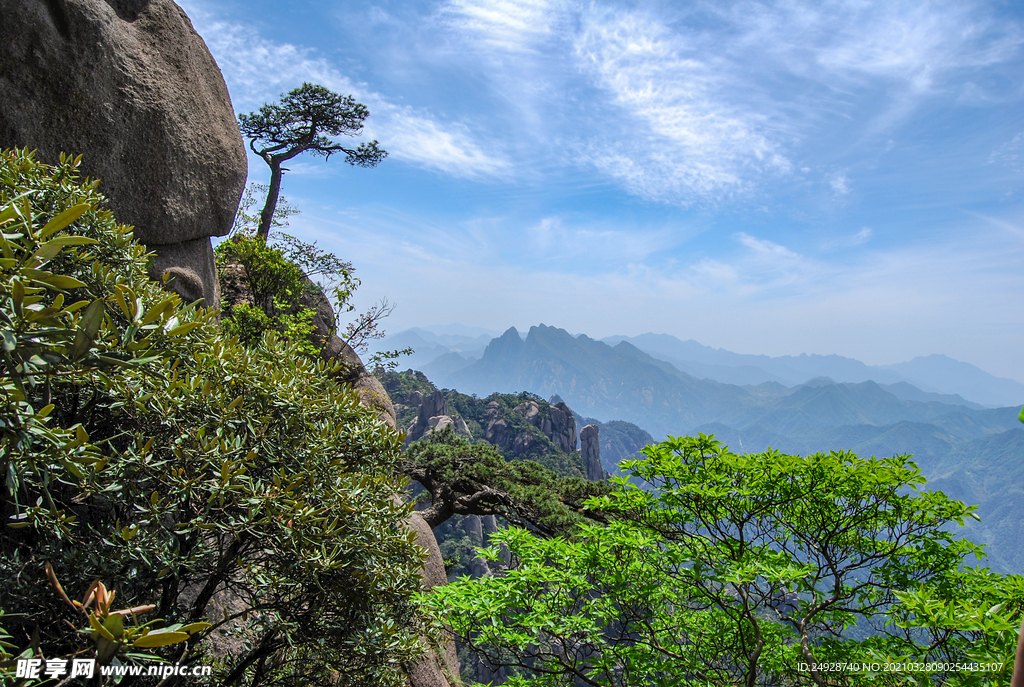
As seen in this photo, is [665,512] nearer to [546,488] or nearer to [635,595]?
[635,595]

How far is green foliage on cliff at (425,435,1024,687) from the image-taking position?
12.6 ft

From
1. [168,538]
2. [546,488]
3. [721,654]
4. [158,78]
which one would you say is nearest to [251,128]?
[158,78]

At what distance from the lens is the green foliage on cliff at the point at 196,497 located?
238 centimetres

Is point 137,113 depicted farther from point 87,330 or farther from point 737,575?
point 737,575

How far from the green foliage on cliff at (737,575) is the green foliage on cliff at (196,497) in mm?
854

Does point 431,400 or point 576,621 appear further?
point 431,400

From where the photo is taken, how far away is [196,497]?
104 inches

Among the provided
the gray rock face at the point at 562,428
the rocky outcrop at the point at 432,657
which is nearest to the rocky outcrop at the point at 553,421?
the gray rock face at the point at 562,428

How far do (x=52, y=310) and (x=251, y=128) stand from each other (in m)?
15.6

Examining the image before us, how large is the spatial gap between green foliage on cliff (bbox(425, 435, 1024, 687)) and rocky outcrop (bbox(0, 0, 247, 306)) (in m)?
7.53

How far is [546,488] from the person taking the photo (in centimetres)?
853

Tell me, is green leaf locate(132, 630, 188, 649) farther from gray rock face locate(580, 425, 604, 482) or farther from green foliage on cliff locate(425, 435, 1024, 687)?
gray rock face locate(580, 425, 604, 482)

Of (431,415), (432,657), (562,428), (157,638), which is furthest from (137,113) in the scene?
(562,428)

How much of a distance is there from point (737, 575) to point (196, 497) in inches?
149
